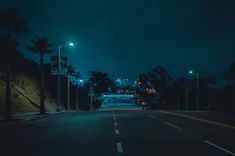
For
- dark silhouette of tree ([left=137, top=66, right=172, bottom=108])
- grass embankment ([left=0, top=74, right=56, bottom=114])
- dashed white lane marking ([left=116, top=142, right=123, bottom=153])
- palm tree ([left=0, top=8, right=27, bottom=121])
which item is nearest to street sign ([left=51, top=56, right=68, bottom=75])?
grass embankment ([left=0, top=74, right=56, bottom=114])

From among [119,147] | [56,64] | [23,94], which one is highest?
[56,64]

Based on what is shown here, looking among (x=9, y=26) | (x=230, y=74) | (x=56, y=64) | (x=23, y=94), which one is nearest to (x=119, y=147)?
(x=9, y=26)

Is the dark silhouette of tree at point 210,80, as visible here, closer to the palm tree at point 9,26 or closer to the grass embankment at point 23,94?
the grass embankment at point 23,94

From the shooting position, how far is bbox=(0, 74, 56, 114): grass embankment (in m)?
58.1

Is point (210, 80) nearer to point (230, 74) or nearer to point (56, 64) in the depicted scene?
point (230, 74)

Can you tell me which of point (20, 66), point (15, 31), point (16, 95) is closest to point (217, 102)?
point (20, 66)

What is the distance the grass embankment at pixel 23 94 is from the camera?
58125mm

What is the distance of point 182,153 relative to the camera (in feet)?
46.0

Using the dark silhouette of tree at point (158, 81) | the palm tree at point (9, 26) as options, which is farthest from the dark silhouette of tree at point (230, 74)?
the palm tree at point (9, 26)

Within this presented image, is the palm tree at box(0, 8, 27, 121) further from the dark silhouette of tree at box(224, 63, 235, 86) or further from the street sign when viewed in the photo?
the dark silhouette of tree at box(224, 63, 235, 86)

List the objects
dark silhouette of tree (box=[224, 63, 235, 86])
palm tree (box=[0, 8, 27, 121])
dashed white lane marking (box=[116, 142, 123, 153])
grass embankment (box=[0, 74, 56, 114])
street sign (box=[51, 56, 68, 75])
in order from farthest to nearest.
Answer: dark silhouette of tree (box=[224, 63, 235, 86]), grass embankment (box=[0, 74, 56, 114]), street sign (box=[51, 56, 68, 75]), palm tree (box=[0, 8, 27, 121]), dashed white lane marking (box=[116, 142, 123, 153])

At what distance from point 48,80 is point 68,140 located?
290ft

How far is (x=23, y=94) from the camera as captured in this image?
222 feet

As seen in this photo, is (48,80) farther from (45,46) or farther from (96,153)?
(96,153)
